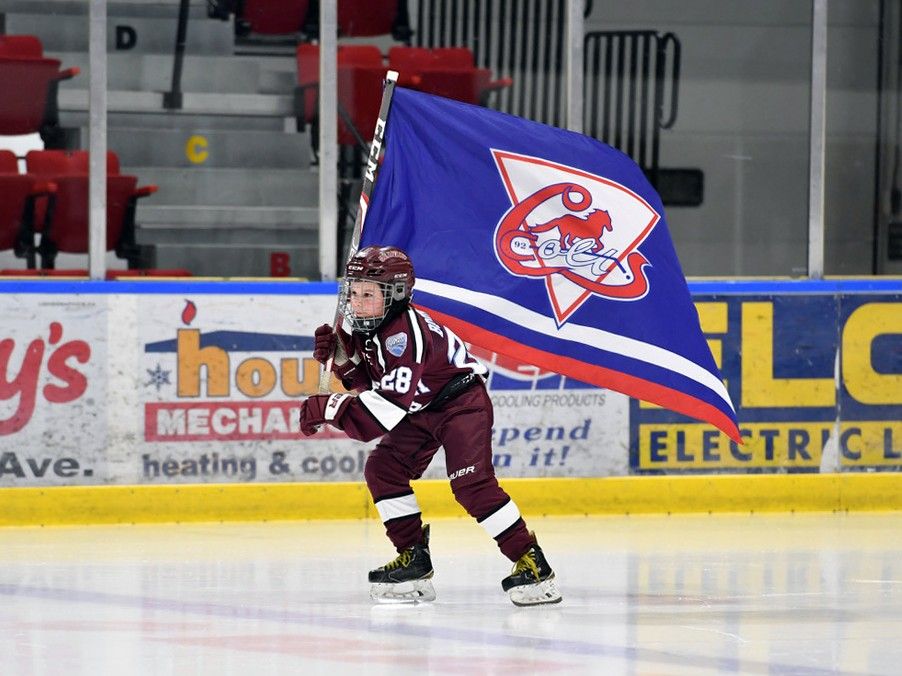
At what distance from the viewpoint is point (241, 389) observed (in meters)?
9.52

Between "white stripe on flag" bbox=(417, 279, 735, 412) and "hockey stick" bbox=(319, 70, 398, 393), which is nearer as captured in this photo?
"hockey stick" bbox=(319, 70, 398, 393)

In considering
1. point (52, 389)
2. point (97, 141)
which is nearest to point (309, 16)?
point (97, 141)

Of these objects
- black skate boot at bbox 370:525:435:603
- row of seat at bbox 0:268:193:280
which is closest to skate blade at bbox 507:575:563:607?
black skate boot at bbox 370:525:435:603

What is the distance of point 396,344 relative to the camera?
21.1 ft

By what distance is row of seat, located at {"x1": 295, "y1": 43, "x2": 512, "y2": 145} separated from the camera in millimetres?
10000

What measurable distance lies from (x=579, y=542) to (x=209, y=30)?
3.47 metres

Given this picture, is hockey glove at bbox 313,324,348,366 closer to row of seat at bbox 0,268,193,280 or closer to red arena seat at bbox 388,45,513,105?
row of seat at bbox 0,268,193,280

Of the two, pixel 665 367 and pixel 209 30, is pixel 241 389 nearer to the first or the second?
pixel 209 30

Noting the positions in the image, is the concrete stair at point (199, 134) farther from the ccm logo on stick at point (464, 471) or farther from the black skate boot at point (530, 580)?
the black skate boot at point (530, 580)

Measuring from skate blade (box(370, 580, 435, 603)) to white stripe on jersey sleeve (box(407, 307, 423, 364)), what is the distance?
89 cm

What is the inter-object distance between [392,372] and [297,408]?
3185 mm

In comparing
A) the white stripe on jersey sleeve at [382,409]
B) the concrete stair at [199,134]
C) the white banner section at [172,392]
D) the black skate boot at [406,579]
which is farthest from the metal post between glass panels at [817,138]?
the white stripe on jersey sleeve at [382,409]

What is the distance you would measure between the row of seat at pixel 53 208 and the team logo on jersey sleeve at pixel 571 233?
9.55ft

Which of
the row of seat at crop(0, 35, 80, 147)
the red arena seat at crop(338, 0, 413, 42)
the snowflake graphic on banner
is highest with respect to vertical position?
the red arena seat at crop(338, 0, 413, 42)
